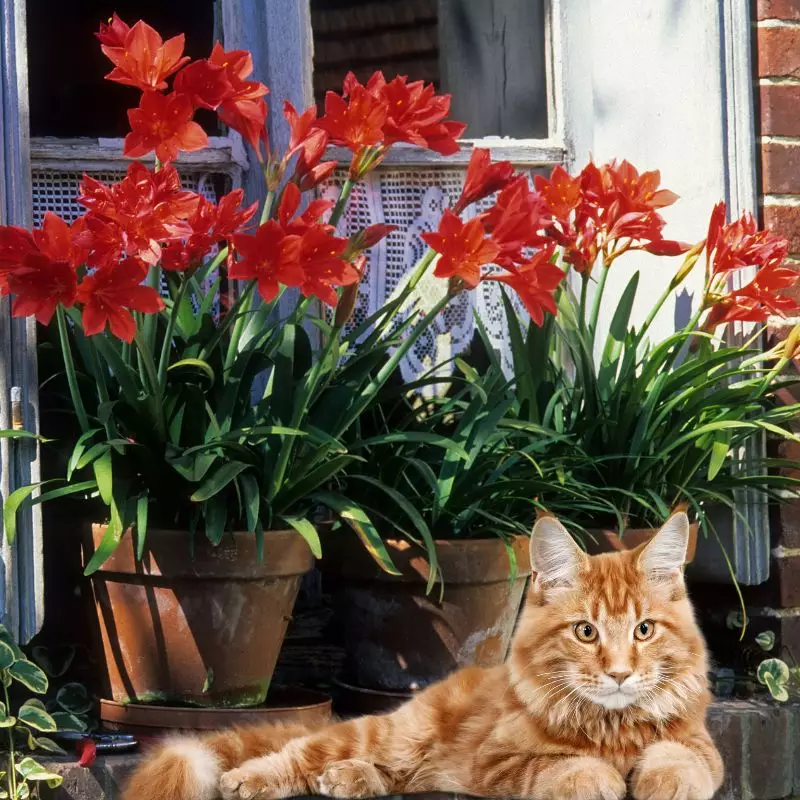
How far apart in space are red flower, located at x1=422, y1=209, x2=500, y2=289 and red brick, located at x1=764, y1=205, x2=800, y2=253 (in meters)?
1.08

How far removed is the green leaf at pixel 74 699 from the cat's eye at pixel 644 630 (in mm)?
1086

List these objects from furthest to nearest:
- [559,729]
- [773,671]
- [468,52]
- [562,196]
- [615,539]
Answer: [468,52] → [773,671] → [562,196] → [615,539] → [559,729]

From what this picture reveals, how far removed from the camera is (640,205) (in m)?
3.15

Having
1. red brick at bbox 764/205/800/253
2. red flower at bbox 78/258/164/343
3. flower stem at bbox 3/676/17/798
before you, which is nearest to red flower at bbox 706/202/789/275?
red brick at bbox 764/205/800/253

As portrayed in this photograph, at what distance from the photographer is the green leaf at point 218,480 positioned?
100 inches

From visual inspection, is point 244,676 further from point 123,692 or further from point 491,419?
point 491,419

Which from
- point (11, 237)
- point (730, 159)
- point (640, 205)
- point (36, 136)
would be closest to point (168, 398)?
point (11, 237)

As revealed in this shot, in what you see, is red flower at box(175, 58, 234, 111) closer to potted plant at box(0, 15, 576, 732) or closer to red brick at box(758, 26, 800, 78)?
potted plant at box(0, 15, 576, 732)

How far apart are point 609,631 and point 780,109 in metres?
1.58

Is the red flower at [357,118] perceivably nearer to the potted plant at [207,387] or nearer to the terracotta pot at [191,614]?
the potted plant at [207,387]

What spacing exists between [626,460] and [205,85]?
1.22 metres

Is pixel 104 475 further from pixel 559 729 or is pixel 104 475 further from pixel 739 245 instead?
pixel 739 245

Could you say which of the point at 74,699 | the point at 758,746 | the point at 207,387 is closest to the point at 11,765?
the point at 74,699

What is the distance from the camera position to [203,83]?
2562 mm
